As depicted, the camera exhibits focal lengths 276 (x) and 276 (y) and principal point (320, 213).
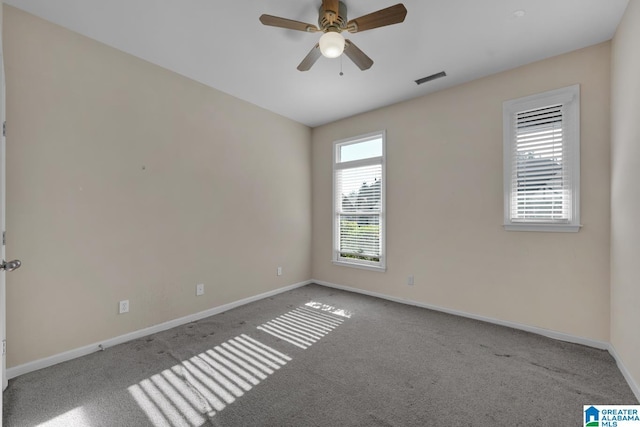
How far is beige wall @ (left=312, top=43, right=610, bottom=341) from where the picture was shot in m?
2.64

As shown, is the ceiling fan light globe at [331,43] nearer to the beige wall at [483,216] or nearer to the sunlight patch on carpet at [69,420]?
the beige wall at [483,216]

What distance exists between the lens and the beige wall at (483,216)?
2.64 m

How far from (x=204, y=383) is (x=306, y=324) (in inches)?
51.7

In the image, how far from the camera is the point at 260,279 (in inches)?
162

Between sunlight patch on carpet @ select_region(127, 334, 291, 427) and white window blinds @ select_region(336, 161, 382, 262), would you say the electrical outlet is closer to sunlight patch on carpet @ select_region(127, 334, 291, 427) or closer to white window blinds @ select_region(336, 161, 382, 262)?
sunlight patch on carpet @ select_region(127, 334, 291, 427)

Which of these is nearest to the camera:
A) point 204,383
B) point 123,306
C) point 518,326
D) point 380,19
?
point 380,19

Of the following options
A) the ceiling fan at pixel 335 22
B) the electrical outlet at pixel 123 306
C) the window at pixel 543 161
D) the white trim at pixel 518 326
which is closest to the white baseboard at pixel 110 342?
the electrical outlet at pixel 123 306

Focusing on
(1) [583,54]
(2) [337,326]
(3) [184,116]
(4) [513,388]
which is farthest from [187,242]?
(1) [583,54]

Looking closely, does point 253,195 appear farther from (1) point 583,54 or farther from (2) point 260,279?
(1) point 583,54

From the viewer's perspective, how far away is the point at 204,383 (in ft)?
6.89

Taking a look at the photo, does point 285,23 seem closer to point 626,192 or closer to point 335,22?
point 335,22

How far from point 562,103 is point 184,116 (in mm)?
4070

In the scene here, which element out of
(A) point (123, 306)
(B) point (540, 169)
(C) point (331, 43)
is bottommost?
(A) point (123, 306)

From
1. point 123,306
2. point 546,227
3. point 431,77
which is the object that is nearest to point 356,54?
point 431,77
